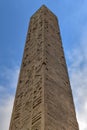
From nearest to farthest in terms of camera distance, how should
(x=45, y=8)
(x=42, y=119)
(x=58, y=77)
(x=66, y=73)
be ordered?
(x=42, y=119) < (x=58, y=77) < (x=66, y=73) < (x=45, y=8)

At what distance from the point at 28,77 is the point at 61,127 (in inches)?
74.8

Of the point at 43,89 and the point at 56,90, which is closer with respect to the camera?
the point at 43,89

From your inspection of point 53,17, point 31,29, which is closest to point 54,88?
point 31,29

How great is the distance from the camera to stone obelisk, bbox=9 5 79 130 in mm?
5090

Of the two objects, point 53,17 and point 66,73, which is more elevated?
point 53,17

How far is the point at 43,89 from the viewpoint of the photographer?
5578 mm

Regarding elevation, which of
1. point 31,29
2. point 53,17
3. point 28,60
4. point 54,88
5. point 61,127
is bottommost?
point 61,127

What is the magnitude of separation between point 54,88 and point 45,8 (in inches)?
186

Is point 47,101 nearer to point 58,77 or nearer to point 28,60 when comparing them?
point 58,77

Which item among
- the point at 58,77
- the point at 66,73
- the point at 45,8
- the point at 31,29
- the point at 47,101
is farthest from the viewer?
the point at 45,8

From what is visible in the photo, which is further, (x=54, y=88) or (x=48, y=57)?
(x=48, y=57)

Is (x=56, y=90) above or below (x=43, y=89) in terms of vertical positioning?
above

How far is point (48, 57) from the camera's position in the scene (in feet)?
22.6

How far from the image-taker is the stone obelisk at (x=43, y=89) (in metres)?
5.09
